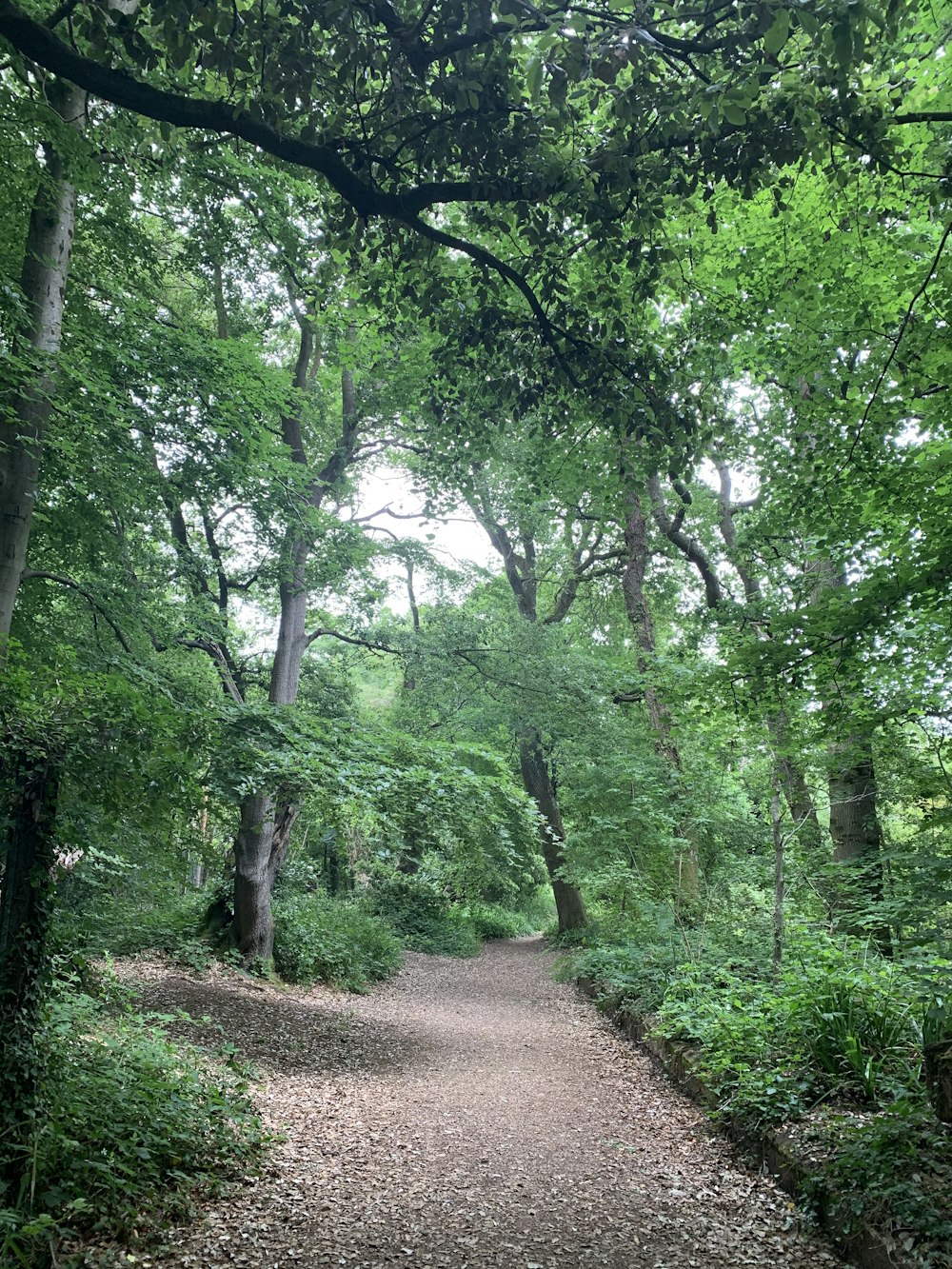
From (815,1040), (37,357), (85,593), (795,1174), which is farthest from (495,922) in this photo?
(37,357)

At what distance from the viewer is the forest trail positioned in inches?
140

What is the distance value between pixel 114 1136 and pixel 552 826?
1306cm

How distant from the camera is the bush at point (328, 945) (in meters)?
11.1

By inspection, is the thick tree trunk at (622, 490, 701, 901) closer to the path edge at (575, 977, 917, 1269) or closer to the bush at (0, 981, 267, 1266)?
the path edge at (575, 977, 917, 1269)

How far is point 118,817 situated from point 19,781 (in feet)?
2.45

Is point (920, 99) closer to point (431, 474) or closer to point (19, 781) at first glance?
point (431, 474)

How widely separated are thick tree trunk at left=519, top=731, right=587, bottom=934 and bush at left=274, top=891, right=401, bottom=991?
3.72 meters

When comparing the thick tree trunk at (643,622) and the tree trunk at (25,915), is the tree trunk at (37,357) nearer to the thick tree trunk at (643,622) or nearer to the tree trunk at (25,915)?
the tree trunk at (25,915)

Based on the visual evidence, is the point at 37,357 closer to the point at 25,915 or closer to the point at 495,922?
the point at 25,915

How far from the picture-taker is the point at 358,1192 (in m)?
4.15

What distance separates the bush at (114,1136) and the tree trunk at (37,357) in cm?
285

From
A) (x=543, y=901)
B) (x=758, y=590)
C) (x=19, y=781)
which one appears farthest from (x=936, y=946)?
(x=543, y=901)

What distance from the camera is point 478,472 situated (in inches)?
303

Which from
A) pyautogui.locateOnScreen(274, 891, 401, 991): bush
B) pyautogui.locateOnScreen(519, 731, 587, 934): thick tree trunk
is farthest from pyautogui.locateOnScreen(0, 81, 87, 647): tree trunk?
pyautogui.locateOnScreen(519, 731, 587, 934): thick tree trunk
